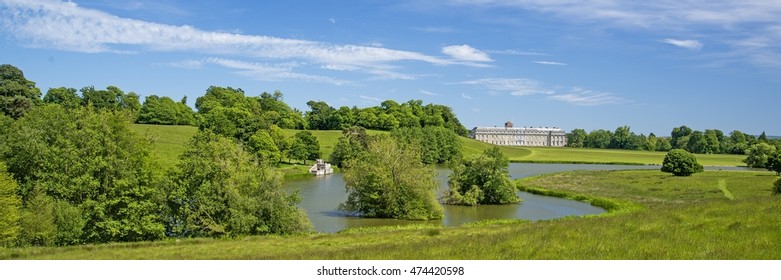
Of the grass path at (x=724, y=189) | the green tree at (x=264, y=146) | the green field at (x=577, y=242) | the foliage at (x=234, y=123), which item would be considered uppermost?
the foliage at (x=234, y=123)

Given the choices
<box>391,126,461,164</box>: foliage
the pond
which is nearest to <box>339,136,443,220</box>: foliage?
the pond

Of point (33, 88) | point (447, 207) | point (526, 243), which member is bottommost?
point (447, 207)

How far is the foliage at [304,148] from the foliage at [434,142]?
63.6 feet

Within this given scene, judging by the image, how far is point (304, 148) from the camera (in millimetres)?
90625

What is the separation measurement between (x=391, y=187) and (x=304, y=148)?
5047cm

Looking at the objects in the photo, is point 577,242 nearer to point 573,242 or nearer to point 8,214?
point 573,242

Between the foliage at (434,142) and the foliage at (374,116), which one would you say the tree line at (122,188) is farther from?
the foliage at (374,116)

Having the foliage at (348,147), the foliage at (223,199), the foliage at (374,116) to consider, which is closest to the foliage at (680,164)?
the foliage at (348,147)

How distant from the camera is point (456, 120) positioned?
177625 millimetres

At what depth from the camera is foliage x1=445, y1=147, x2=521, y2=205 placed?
168ft

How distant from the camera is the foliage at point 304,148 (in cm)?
8919

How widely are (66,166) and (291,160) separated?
212ft
